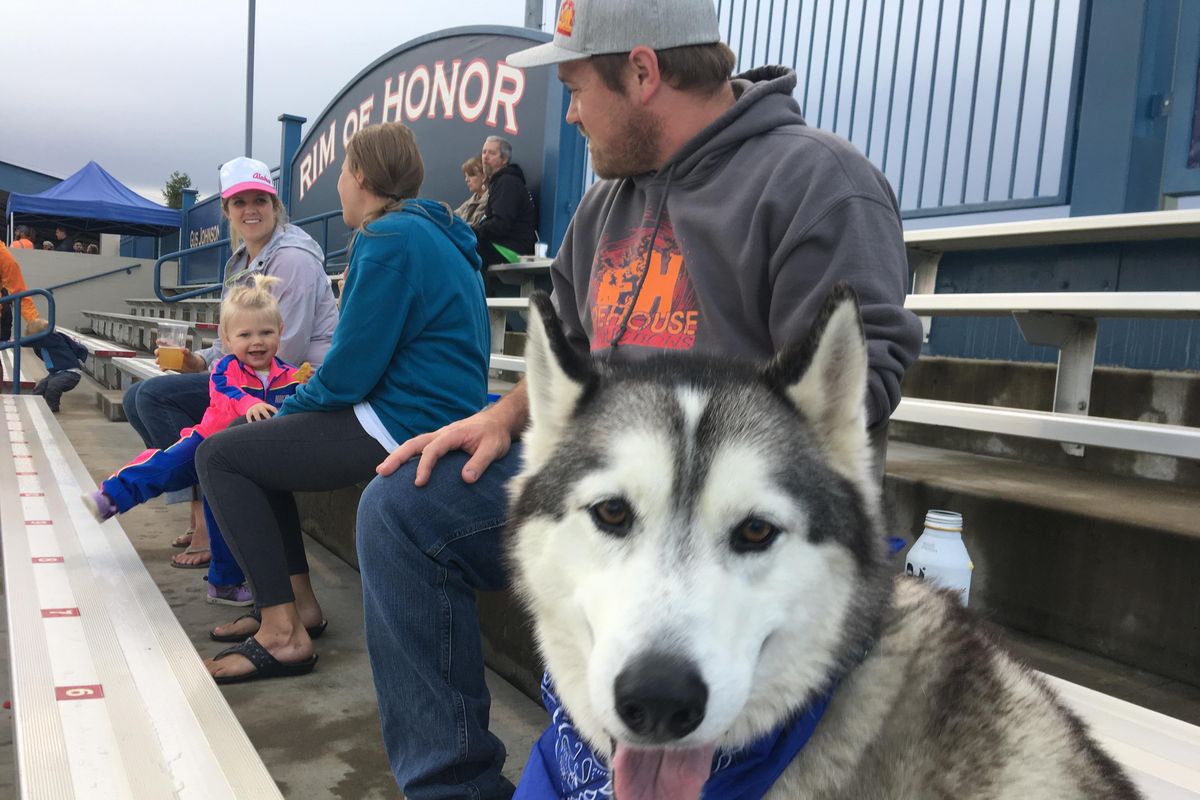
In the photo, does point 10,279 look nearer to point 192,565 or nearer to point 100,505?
point 192,565

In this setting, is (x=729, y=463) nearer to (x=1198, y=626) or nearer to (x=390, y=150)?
(x=1198, y=626)

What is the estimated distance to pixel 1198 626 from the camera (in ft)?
7.30

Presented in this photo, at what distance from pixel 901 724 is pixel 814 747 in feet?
0.47

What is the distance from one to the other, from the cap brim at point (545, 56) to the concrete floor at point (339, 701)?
1.75m

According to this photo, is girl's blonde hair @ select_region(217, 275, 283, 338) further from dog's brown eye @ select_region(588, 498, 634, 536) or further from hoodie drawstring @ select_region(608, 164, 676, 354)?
dog's brown eye @ select_region(588, 498, 634, 536)

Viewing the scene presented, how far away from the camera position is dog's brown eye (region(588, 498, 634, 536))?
135 cm

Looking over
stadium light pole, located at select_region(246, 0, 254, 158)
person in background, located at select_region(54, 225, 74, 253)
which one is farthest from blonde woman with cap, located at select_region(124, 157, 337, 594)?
person in background, located at select_region(54, 225, 74, 253)

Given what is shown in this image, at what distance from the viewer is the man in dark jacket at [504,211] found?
685cm

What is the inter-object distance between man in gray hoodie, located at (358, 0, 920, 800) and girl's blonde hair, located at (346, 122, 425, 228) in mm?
943

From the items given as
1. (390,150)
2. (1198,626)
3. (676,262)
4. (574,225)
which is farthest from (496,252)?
(1198,626)

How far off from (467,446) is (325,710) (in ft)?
4.48

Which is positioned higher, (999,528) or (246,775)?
(999,528)

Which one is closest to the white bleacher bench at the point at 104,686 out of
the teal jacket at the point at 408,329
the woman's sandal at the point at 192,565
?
the woman's sandal at the point at 192,565

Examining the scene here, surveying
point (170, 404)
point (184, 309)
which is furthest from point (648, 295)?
point (184, 309)
